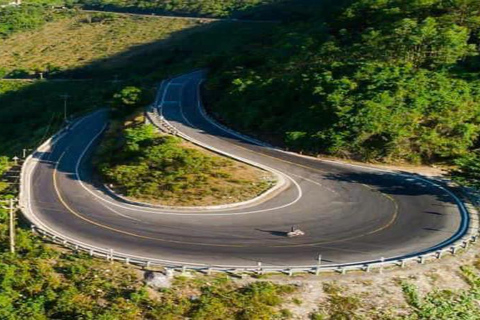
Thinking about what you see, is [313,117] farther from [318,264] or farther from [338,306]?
[338,306]

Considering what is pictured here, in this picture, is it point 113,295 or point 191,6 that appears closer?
point 113,295

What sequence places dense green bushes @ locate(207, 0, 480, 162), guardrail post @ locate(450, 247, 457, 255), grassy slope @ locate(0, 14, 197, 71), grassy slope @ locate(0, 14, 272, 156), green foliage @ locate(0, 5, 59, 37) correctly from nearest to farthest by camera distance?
guardrail post @ locate(450, 247, 457, 255)
dense green bushes @ locate(207, 0, 480, 162)
grassy slope @ locate(0, 14, 272, 156)
grassy slope @ locate(0, 14, 197, 71)
green foliage @ locate(0, 5, 59, 37)

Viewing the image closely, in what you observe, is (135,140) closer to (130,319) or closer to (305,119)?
(305,119)

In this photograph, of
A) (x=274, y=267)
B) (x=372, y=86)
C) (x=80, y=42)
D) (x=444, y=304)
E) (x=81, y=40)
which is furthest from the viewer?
(x=81, y=40)

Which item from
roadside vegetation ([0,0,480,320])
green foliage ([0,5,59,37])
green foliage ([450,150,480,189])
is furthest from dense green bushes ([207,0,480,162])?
green foliage ([0,5,59,37])

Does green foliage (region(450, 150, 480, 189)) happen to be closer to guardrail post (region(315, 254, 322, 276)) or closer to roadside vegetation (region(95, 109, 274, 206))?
roadside vegetation (region(95, 109, 274, 206))

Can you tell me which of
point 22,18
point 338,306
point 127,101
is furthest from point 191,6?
point 338,306

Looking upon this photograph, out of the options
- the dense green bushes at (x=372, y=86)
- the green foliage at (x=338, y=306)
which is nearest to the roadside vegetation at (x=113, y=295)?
the green foliage at (x=338, y=306)

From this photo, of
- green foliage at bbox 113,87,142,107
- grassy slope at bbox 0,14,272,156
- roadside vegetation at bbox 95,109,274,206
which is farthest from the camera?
grassy slope at bbox 0,14,272,156
